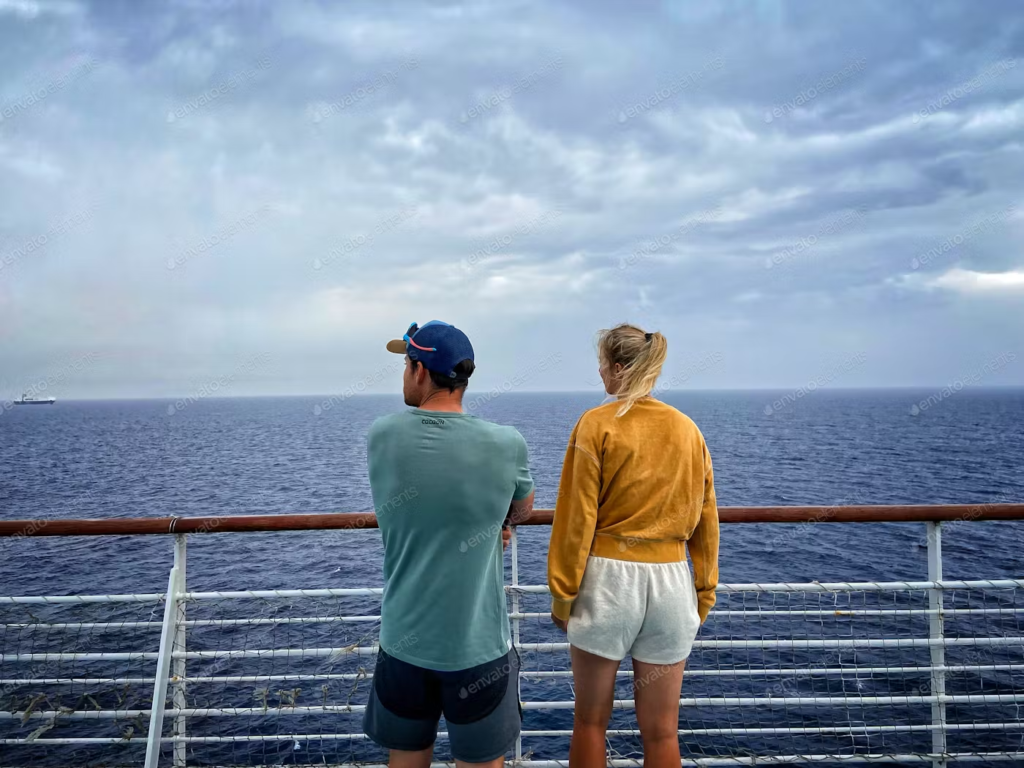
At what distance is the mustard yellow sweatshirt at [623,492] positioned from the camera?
2109 millimetres

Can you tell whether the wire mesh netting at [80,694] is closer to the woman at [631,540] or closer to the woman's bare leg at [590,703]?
the woman's bare leg at [590,703]

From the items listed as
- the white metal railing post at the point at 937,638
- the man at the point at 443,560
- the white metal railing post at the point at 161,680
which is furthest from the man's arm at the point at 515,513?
the white metal railing post at the point at 937,638

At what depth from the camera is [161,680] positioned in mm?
2812

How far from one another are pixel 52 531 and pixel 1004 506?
425cm

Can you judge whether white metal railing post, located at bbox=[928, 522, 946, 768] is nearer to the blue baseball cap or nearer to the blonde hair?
the blonde hair

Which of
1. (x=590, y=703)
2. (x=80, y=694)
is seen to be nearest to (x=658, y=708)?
(x=590, y=703)

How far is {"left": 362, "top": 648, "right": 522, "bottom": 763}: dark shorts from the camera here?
1.83 m

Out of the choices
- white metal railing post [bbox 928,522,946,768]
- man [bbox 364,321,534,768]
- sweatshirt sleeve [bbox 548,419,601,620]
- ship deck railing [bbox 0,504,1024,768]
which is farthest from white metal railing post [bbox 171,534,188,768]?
white metal railing post [bbox 928,522,946,768]

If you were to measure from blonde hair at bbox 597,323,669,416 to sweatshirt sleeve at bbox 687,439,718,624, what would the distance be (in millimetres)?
346

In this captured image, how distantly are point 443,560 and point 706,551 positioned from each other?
1.02 metres

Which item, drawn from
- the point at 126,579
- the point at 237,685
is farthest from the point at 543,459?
the point at 237,685

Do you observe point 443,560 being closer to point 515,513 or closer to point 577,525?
point 515,513

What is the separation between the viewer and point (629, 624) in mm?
2088

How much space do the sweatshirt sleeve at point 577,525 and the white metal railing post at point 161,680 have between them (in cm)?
181
